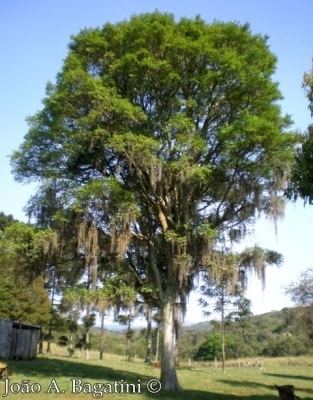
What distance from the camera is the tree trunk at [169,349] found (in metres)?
20.2

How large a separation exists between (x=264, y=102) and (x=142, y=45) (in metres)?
5.97

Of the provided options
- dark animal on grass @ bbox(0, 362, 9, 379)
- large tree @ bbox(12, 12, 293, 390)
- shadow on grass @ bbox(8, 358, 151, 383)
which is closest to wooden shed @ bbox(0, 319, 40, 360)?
shadow on grass @ bbox(8, 358, 151, 383)

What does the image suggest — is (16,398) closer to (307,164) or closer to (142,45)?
(307,164)

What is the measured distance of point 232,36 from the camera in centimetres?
2177

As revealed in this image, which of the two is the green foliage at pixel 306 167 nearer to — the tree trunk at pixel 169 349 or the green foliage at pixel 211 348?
the tree trunk at pixel 169 349

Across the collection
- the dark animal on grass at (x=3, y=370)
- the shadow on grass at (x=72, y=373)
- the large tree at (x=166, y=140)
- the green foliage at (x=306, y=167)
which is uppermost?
the large tree at (x=166, y=140)

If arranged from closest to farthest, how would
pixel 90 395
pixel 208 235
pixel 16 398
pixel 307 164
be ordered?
pixel 307 164
pixel 16 398
pixel 90 395
pixel 208 235

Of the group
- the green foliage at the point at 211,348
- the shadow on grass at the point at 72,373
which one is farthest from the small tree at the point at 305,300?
the green foliage at the point at 211,348

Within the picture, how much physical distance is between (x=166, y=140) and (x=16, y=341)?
20.9 metres

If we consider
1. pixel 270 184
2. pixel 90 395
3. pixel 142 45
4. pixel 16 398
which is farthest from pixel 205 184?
pixel 16 398

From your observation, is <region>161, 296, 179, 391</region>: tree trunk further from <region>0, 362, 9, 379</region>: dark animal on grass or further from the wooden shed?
the wooden shed

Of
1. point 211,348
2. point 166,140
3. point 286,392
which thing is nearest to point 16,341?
point 166,140

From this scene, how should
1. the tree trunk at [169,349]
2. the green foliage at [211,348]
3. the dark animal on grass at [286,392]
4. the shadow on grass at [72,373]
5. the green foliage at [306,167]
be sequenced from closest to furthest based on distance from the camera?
the green foliage at [306,167] < the dark animal on grass at [286,392] < the tree trunk at [169,349] < the shadow on grass at [72,373] < the green foliage at [211,348]

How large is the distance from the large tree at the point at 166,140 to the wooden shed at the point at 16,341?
1510 centimetres
